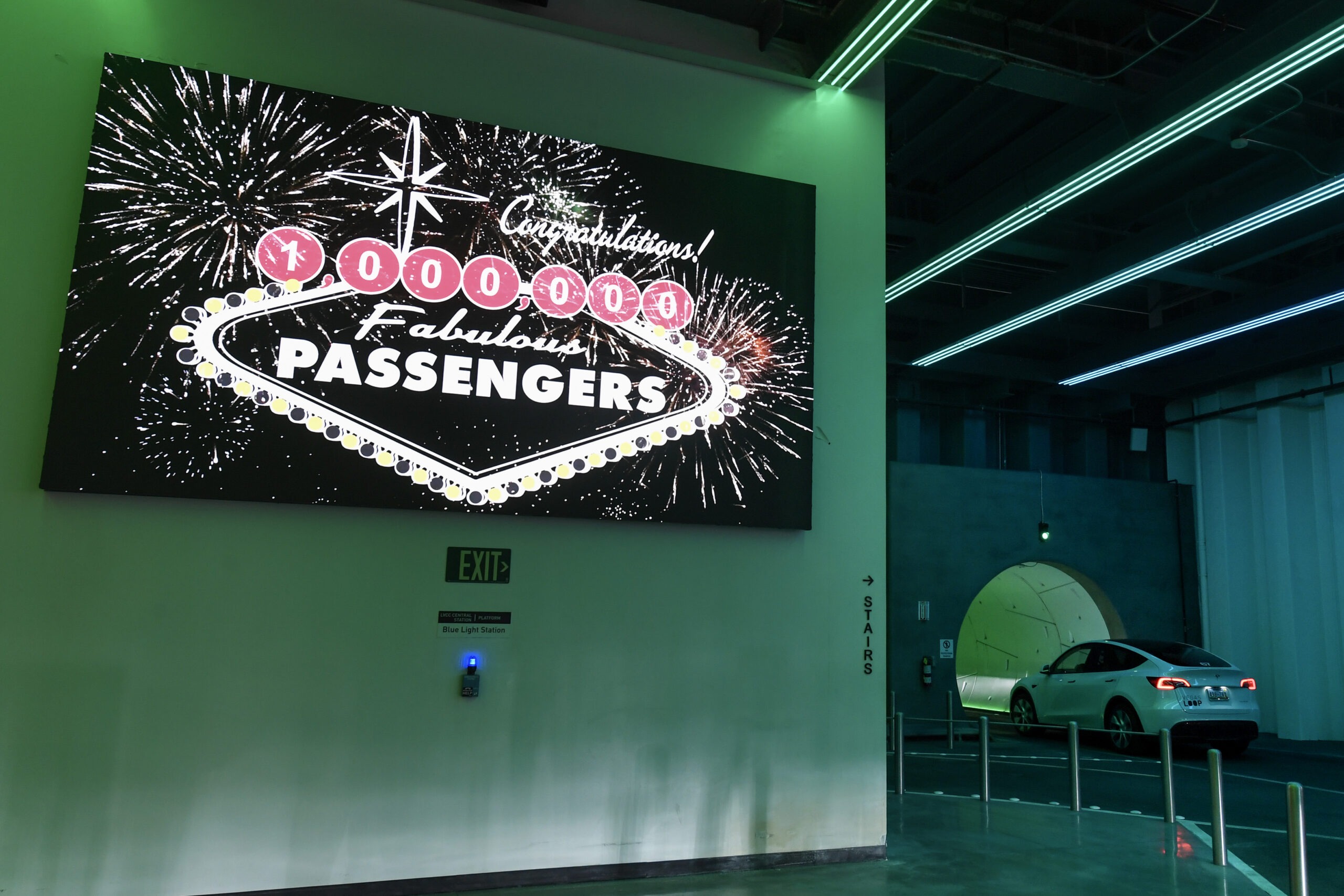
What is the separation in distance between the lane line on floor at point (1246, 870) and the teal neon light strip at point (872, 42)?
5468 mm

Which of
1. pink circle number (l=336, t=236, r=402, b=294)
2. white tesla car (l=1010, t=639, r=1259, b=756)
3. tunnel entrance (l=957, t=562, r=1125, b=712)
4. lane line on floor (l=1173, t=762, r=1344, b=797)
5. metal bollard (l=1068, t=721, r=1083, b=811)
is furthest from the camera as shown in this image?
tunnel entrance (l=957, t=562, r=1125, b=712)

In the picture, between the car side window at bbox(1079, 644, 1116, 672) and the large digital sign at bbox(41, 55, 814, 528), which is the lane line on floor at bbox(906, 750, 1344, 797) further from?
the large digital sign at bbox(41, 55, 814, 528)

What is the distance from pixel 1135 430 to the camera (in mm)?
15758

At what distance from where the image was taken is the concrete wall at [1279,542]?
513 inches

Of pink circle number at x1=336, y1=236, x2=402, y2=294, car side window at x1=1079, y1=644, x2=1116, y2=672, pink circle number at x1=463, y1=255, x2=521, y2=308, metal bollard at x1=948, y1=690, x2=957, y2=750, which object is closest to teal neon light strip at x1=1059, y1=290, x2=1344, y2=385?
car side window at x1=1079, y1=644, x2=1116, y2=672

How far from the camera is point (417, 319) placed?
17.5 feet

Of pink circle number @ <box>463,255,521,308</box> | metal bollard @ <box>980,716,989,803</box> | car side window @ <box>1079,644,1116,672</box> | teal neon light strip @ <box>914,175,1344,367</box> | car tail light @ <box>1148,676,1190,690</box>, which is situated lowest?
metal bollard @ <box>980,716,989,803</box>

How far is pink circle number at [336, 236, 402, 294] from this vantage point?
527cm

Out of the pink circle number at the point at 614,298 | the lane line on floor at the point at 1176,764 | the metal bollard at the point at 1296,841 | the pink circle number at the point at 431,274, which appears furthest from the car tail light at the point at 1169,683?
the pink circle number at the point at 431,274

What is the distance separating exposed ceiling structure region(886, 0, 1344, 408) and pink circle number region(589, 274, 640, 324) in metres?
2.57

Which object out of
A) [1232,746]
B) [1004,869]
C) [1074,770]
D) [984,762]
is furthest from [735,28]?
[1232,746]

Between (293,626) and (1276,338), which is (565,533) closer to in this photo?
(293,626)

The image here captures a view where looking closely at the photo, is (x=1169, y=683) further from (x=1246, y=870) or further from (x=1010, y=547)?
(x=1246, y=870)

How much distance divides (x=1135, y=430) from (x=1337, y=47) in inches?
440
